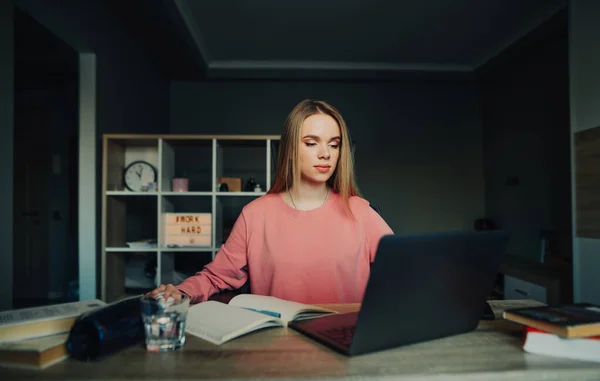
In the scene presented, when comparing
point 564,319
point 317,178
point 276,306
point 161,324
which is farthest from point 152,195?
point 564,319

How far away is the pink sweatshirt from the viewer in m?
1.56

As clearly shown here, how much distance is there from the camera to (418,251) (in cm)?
75

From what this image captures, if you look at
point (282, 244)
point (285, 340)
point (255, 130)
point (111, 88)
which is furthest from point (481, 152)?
point (285, 340)

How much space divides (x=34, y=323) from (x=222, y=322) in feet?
1.18

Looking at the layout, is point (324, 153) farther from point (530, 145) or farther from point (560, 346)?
point (530, 145)

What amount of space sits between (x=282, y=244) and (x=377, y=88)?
14.9 ft

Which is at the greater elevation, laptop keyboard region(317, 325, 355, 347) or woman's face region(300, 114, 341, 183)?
woman's face region(300, 114, 341, 183)

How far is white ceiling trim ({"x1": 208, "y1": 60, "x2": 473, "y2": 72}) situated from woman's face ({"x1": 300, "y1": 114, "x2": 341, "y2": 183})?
404cm

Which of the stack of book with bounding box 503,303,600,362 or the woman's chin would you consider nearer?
the stack of book with bounding box 503,303,600,362

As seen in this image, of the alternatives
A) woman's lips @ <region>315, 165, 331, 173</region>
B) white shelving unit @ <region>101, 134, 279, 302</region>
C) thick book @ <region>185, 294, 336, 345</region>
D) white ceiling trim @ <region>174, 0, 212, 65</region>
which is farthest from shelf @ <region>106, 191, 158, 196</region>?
thick book @ <region>185, 294, 336, 345</region>

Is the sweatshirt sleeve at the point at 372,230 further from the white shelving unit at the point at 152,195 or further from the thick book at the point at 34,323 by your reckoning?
the white shelving unit at the point at 152,195

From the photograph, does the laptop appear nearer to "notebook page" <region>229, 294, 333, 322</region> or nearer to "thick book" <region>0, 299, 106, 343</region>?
"notebook page" <region>229, 294, 333, 322</region>

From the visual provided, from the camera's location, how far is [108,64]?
3443mm

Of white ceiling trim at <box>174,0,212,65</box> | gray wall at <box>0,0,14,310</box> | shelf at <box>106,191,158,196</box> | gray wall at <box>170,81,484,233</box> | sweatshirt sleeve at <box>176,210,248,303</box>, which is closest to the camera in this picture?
sweatshirt sleeve at <box>176,210,248,303</box>
